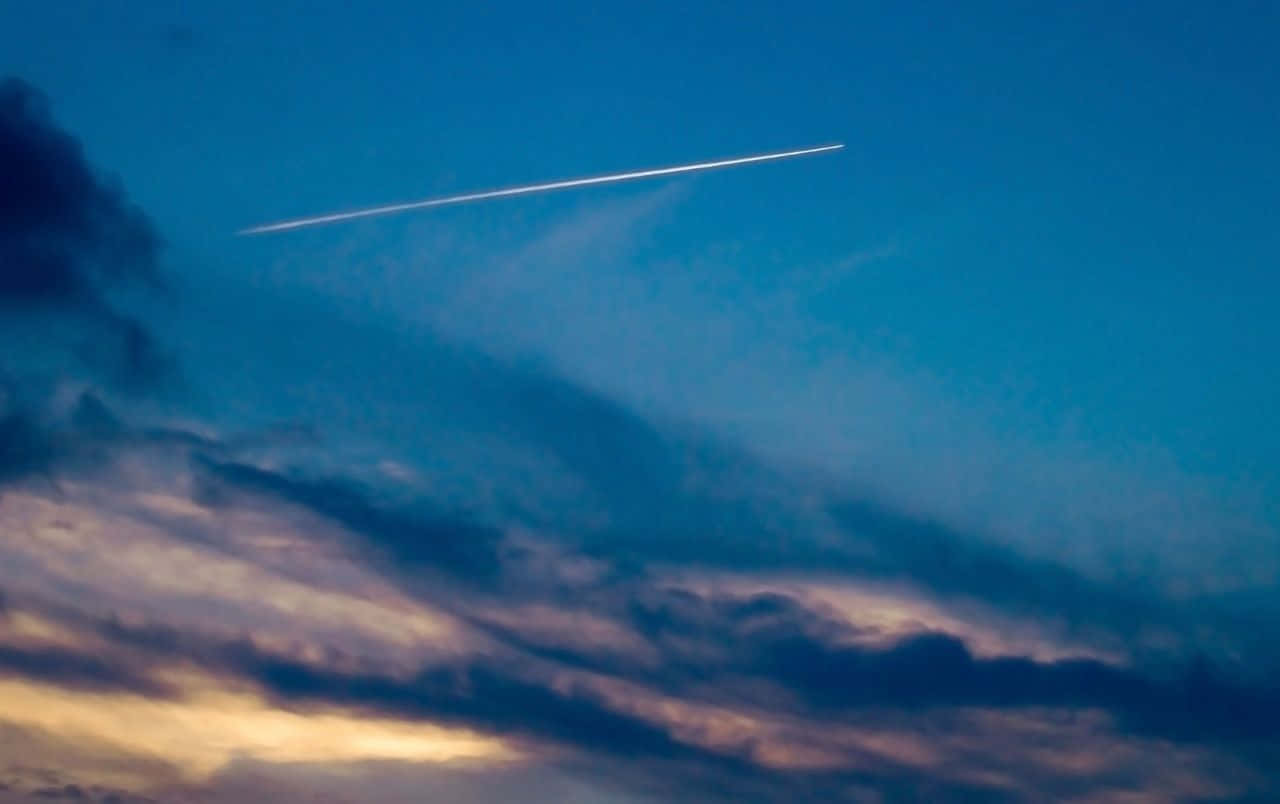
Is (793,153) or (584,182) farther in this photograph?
(584,182)

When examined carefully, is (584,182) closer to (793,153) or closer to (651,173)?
(651,173)

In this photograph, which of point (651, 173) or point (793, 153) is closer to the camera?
point (793, 153)

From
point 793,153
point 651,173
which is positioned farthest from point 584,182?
point 793,153
